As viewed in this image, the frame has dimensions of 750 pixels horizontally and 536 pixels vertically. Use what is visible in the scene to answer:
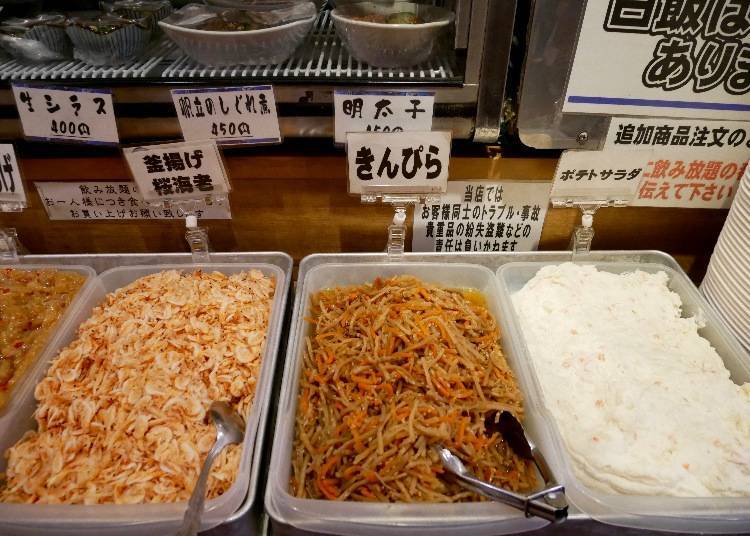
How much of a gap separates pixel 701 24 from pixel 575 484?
131 cm

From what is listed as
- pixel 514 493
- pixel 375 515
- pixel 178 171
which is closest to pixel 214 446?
pixel 375 515

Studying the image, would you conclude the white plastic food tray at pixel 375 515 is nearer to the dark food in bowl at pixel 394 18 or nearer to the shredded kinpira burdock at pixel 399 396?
the shredded kinpira burdock at pixel 399 396

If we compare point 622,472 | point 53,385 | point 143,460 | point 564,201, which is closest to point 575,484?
point 622,472

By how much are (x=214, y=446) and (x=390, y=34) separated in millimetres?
1239

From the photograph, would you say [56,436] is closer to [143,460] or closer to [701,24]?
[143,460]

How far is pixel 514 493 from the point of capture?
1.23 metres

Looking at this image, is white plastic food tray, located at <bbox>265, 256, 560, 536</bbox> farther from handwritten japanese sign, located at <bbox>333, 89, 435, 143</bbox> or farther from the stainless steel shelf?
the stainless steel shelf

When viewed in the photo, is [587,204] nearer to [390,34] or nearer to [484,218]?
[484,218]

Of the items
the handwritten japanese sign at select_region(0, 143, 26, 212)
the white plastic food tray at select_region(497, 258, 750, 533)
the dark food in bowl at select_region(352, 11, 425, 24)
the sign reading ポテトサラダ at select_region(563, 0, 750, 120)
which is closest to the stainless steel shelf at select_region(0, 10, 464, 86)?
the dark food in bowl at select_region(352, 11, 425, 24)

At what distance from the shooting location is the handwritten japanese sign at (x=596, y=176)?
1692 mm

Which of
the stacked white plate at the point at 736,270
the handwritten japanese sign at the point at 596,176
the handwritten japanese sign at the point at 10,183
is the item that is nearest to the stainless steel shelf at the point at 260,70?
the handwritten japanese sign at the point at 10,183

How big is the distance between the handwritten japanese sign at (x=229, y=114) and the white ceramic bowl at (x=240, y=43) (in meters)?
0.13

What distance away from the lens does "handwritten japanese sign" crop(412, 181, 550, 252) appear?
5.97 feet

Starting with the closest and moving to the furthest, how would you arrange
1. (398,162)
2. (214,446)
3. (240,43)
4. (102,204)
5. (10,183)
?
(214,446) < (240,43) < (398,162) < (10,183) < (102,204)
